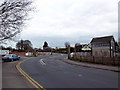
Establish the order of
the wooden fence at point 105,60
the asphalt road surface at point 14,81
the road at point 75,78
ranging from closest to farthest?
the road at point 75,78, the asphalt road surface at point 14,81, the wooden fence at point 105,60

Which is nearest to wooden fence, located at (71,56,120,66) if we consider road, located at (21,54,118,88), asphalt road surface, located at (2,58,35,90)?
road, located at (21,54,118,88)

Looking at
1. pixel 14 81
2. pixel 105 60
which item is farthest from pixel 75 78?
pixel 105 60

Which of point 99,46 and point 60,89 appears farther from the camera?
point 99,46

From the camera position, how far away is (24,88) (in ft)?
22.4

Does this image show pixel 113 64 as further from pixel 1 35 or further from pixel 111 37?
pixel 111 37

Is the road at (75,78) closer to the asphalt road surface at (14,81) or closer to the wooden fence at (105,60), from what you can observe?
the asphalt road surface at (14,81)

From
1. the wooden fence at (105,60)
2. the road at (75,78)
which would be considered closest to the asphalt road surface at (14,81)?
the road at (75,78)

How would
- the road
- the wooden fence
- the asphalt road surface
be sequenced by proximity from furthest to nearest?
1. the wooden fence
2. the asphalt road surface
3. the road

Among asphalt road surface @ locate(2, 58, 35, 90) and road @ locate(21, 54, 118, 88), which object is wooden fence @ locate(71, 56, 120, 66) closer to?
road @ locate(21, 54, 118, 88)

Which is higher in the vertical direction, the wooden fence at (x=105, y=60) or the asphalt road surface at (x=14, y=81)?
the wooden fence at (x=105, y=60)

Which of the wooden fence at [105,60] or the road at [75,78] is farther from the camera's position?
the wooden fence at [105,60]

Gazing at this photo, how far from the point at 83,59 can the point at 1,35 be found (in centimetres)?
1315

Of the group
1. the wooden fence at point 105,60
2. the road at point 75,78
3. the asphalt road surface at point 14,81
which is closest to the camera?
the road at point 75,78

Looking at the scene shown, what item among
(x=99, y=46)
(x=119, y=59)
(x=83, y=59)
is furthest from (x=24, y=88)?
(x=99, y=46)
